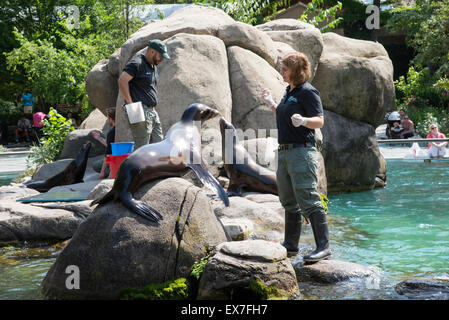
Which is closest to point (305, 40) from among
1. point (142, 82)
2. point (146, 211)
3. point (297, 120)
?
point (142, 82)

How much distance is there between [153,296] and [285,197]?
1494 mm

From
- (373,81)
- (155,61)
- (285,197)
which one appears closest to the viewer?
(285,197)

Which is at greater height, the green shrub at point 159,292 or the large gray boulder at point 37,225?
the large gray boulder at point 37,225

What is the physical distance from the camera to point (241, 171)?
301 inches

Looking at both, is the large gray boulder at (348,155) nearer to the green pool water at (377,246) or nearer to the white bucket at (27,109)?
the green pool water at (377,246)

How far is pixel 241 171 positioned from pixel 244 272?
12.5 ft

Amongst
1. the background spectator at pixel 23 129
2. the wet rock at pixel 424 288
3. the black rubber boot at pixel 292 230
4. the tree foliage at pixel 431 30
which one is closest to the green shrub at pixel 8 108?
the background spectator at pixel 23 129

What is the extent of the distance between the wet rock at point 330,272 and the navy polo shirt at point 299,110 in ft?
3.59

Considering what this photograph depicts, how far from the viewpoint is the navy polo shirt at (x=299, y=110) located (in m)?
4.52

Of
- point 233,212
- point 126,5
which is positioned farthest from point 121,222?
point 126,5

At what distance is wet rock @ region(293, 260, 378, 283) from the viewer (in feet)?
14.5

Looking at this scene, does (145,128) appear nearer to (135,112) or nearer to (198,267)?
(135,112)
